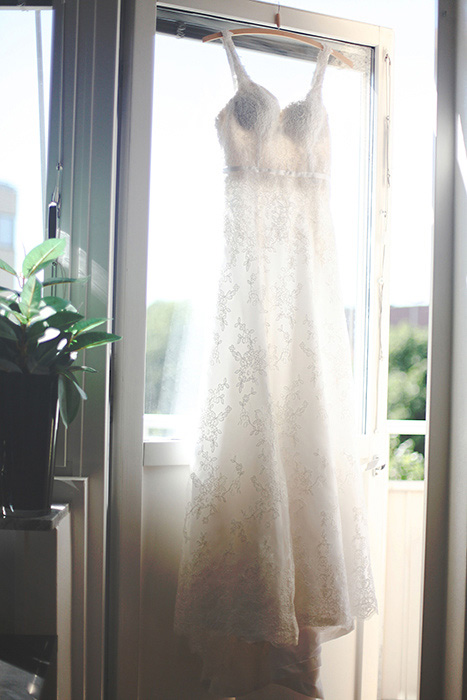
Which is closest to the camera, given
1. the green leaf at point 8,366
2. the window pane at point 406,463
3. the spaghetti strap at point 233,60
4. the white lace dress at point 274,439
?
the green leaf at point 8,366

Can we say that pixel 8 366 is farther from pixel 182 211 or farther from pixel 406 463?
pixel 406 463

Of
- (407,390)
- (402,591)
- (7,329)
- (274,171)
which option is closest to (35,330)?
(7,329)

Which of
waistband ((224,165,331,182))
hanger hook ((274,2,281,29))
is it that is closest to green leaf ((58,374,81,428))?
waistband ((224,165,331,182))

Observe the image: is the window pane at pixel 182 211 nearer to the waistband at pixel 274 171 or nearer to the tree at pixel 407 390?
the waistband at pixel 274 171

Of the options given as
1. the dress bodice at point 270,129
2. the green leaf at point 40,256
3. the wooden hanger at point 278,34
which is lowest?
the green leaf at point 40,256

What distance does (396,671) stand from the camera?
200cm

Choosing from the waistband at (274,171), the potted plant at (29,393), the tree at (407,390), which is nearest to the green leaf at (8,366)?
the potted plant at (29,393)

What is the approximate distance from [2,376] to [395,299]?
1450 mm

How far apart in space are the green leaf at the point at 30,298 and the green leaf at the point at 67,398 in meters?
0.13

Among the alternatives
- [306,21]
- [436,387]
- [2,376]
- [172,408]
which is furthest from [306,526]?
[306,21]

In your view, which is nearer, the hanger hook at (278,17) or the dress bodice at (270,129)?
the dress bodice at (270,129)

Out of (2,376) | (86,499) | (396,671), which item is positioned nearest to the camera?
(2,376)

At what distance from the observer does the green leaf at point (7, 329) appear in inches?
41.8

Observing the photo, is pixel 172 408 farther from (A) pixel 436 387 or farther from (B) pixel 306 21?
(B) pixel 306 21
